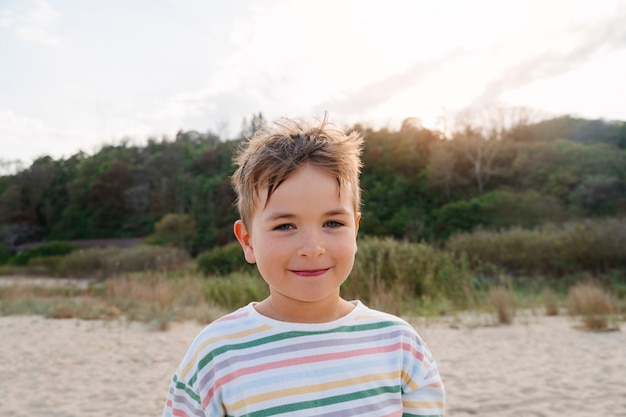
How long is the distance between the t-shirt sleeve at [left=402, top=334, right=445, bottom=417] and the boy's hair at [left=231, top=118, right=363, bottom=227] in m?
0.47

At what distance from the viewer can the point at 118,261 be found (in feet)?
81.4

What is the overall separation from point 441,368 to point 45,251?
33.2 metres

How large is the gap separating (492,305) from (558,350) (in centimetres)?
354

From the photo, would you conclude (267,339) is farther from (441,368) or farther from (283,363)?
(441,368)

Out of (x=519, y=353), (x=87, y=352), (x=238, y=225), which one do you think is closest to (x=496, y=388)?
(x=519, y=353)

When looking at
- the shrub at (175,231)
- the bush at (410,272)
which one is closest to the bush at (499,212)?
the bush at (410,272)

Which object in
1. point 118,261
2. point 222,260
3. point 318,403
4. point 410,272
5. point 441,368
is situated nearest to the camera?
point 318,403

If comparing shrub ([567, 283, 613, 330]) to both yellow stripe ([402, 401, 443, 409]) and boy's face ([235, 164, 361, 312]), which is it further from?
boy's face ([235, 164, 361, 312])

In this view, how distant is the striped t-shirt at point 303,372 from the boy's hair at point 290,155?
364mm

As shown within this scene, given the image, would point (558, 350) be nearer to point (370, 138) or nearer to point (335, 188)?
point (335, 188)

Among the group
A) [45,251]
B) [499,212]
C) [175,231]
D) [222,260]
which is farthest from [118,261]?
[499,212]

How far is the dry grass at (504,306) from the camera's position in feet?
30.7

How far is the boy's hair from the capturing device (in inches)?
57.1

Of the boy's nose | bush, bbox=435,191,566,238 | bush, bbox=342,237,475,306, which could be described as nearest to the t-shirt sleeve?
the boy's nose
